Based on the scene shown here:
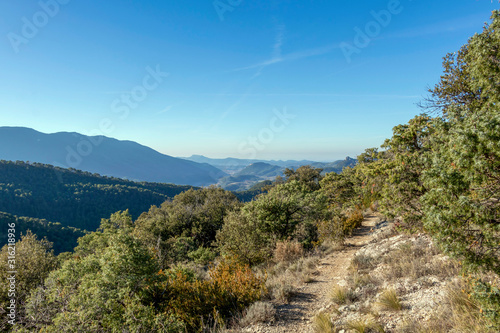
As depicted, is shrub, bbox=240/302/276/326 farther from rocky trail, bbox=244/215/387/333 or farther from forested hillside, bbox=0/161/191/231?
forested hillside, bbox=0/161/191/231

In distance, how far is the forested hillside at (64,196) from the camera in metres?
97.1

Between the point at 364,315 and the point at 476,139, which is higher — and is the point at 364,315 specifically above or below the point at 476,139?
below

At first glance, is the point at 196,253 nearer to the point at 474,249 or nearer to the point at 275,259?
the point at 275,259

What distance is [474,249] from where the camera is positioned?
3059 mm

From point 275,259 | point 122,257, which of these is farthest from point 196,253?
point 122,257

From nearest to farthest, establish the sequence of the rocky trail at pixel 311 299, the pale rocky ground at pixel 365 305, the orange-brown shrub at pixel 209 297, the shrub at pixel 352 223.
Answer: the pale rocky ground at pixel 365 305, the rocky trail at pixel 311 299, the orange-brown shrub at pixel 209 297, the shrub at pixel 352 223

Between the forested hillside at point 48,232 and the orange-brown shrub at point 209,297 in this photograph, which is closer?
the orange-brown shrub at point 209,297

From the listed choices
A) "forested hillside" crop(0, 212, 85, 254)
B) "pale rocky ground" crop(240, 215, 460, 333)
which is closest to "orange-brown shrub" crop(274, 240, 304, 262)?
"pale rocky ground" crop(240, 215, 460, 333)

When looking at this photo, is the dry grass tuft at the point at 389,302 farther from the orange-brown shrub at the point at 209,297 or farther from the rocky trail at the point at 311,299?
the orange-brown shrub at the point at 209,297

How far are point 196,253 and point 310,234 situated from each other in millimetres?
8801

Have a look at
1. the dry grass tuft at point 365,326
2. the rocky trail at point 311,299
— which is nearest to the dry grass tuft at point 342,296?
the rocky trail at point 311,299

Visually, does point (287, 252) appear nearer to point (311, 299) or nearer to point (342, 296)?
point (311, 299)

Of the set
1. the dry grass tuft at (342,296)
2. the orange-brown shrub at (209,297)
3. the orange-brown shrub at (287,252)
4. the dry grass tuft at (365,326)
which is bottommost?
the orange-brown shrub at (287,252)

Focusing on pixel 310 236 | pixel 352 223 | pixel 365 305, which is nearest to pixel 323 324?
pixel 365 305
